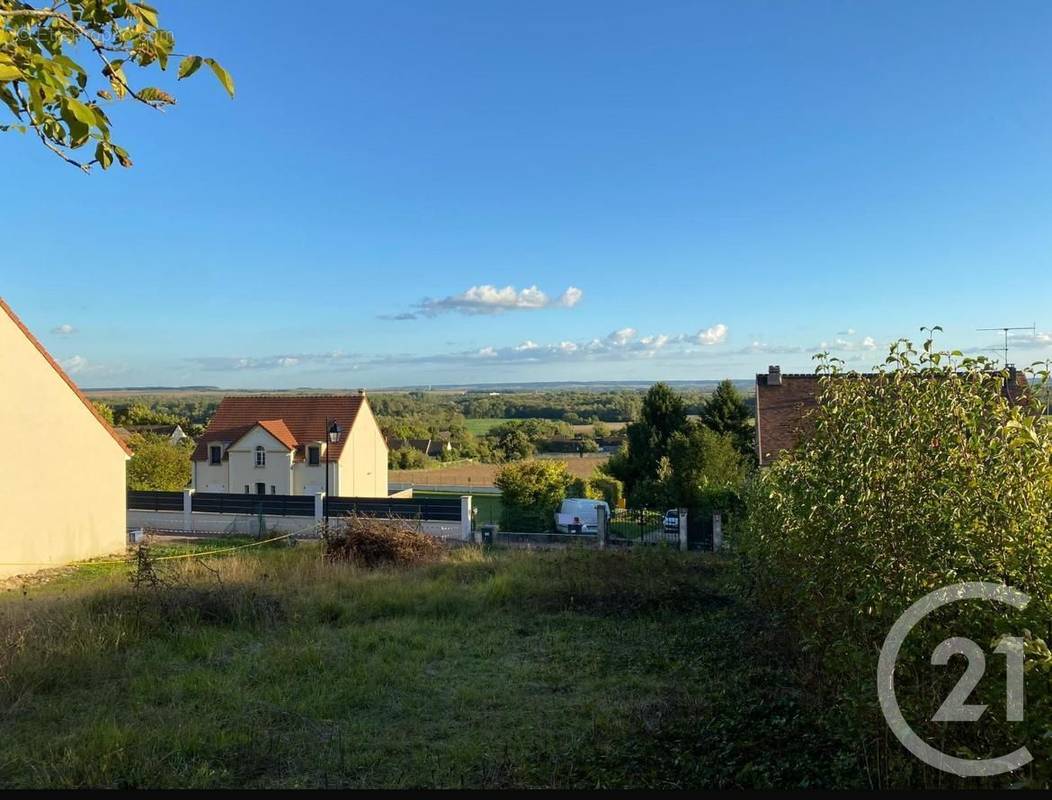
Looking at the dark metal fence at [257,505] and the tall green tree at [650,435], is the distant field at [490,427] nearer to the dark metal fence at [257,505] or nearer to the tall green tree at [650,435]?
the tall green tree at [650,435]

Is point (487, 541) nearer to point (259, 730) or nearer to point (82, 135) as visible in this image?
point (259, 730)

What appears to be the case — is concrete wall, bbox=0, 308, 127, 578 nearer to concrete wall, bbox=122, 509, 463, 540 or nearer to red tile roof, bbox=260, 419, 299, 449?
concrete wall, bbox=122, 509, 463, 540

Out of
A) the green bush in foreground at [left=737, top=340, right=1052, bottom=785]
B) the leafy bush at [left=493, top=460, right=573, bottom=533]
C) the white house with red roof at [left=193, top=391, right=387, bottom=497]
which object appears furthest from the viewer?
the white house with red roof at [left=193, top=391, right=387, bottom=497]

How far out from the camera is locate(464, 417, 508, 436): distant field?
295 ft

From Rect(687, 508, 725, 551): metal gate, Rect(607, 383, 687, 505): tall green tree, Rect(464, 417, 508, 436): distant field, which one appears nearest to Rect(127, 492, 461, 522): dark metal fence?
Rect(687, 508, 725, 551): metal gate

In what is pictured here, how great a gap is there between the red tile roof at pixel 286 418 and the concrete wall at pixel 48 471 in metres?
12.1

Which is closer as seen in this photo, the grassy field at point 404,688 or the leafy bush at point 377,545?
the grassy field at point 404,688

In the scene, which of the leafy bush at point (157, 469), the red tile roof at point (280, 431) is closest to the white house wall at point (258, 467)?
the red tile roof at point (280, 431)

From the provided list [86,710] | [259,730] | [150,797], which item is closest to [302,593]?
[86,710]

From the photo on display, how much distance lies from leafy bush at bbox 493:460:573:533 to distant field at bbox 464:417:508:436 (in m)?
58.9

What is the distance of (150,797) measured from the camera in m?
2.77

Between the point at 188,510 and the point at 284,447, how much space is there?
862 cm

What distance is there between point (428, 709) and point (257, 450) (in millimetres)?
30443

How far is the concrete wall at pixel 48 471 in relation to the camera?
1800cm
